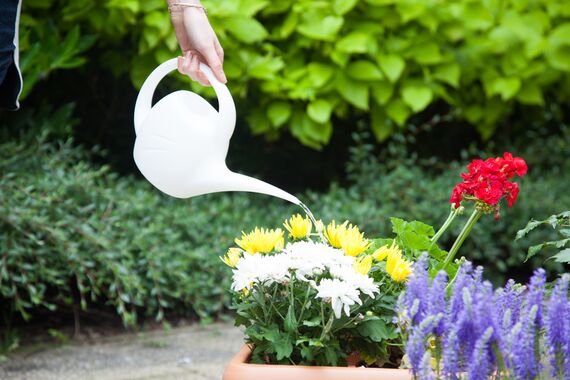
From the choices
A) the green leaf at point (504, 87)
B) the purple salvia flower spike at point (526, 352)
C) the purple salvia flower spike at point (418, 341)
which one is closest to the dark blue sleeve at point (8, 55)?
the purple salvia flower spike at point (418, 341)

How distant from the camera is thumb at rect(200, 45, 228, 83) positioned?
1.57 m

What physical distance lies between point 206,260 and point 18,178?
796 millimetres

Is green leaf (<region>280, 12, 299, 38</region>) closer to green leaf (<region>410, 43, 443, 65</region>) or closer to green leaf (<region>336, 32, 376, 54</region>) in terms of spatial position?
green leaf (<region>336, 32, 376, 54</region>)

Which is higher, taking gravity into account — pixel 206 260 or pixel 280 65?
pixel 280 65

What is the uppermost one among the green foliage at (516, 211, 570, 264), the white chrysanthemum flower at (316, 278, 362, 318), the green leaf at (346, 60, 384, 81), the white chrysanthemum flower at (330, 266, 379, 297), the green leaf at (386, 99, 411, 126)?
the green leaf at (346, 60, 384, 81)

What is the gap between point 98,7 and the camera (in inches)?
147

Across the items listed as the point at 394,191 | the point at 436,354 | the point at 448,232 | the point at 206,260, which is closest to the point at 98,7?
the point at 206,260

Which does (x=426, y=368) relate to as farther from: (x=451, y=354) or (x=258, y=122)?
(x=258, y=122)

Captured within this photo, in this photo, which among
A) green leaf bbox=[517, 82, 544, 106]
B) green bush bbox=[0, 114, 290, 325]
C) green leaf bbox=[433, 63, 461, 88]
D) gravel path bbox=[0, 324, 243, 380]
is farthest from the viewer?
green leaf bbox=[517, 82, 544, 106]

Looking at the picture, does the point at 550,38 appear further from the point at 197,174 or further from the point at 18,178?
the point at 197,174

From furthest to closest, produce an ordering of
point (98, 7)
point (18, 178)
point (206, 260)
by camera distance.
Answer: point (98, 7)
point (206, 260)
point (18, 178)

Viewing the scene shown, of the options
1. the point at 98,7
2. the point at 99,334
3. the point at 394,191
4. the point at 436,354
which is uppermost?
the point at 98,7

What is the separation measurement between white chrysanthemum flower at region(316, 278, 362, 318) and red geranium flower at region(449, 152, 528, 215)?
1.13 feet

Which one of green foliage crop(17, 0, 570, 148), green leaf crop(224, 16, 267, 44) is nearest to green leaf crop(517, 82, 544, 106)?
green foliage crop(17, 0, 570, 148)
